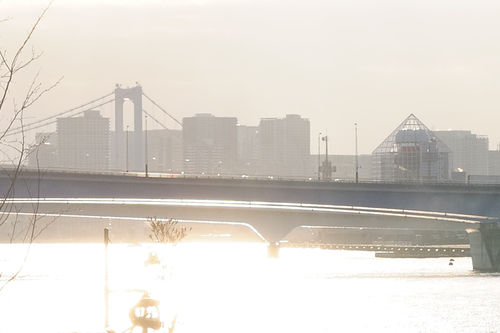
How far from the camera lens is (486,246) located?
167625 millimetres

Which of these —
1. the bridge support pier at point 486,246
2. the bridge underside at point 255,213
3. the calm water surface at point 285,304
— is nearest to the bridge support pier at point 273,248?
the bridge underside at point 255,213

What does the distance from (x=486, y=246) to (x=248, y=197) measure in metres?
33.9

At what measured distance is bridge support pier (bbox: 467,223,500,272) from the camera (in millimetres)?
163988

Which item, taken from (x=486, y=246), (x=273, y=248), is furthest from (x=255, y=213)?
(x=486, y=246)

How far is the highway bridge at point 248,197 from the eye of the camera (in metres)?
145

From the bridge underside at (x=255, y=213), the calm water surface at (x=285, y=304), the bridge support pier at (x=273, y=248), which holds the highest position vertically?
the bridge underside at (x=255, y=213)

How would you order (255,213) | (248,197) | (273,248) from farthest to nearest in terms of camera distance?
(273,248)
(255,213)
(248,197)

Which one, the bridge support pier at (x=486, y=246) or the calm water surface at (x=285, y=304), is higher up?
the bridge support pier at (x=486, y=246)

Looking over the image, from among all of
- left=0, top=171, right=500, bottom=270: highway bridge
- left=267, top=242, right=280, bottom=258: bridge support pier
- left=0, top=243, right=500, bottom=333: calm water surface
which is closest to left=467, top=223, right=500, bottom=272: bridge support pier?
left=0, top=171, right=500, bottom=270: highway bridge

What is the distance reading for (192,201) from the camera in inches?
6230

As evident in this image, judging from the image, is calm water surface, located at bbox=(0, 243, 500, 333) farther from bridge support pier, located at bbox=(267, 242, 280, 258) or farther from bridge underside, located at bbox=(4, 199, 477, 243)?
bridge underside, located at bbox=(4, 199, 477, 243)

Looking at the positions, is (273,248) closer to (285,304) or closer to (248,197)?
(248,197)

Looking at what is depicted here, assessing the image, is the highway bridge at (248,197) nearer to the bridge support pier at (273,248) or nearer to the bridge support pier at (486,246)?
the bridge support pier at (486,246)

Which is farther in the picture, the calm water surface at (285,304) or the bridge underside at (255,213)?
the bridge underside at (255,213)
